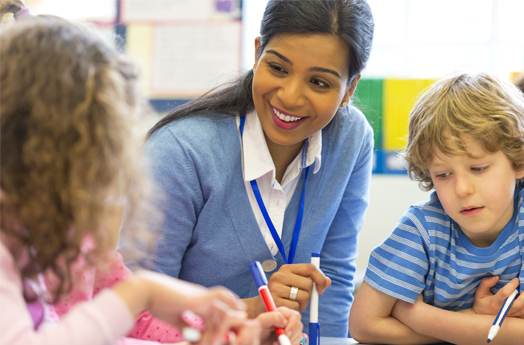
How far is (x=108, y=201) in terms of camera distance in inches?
21.1

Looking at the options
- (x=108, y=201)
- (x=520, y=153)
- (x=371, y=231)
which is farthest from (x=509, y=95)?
(x=371, y=231)

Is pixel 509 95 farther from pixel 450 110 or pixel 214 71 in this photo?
pixel 214 71

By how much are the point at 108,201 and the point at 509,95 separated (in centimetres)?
84

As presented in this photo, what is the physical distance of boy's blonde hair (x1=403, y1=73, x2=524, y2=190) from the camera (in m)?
0.95

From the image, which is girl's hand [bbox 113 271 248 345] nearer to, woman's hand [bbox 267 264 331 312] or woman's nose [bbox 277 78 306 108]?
woman's hand [bbox 267 264 331 312]

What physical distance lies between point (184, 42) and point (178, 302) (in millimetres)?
2595

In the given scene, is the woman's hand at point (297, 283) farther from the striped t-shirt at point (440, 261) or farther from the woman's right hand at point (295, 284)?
the striped t-shirt at point (440, 261)

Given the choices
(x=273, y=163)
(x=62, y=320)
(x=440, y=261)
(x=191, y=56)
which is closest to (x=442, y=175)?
(x=440, y=261)

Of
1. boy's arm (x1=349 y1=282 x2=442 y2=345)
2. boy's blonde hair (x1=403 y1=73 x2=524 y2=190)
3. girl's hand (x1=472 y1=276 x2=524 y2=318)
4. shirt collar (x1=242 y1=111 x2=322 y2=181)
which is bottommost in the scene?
boy's arm (x1=349 y1=282 x2=442 y2=345)

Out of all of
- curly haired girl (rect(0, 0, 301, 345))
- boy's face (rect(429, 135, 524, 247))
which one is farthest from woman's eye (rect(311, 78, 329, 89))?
curly haired girl (rect(0, 0, 301, 345))

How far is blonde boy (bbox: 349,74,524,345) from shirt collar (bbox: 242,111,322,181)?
0.84ft

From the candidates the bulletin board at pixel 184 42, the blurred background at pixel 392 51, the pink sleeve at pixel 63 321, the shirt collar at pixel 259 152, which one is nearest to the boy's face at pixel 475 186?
the shirt collar at pixel 259 152

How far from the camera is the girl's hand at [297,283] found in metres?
0.94

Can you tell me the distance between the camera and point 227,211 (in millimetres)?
1117
